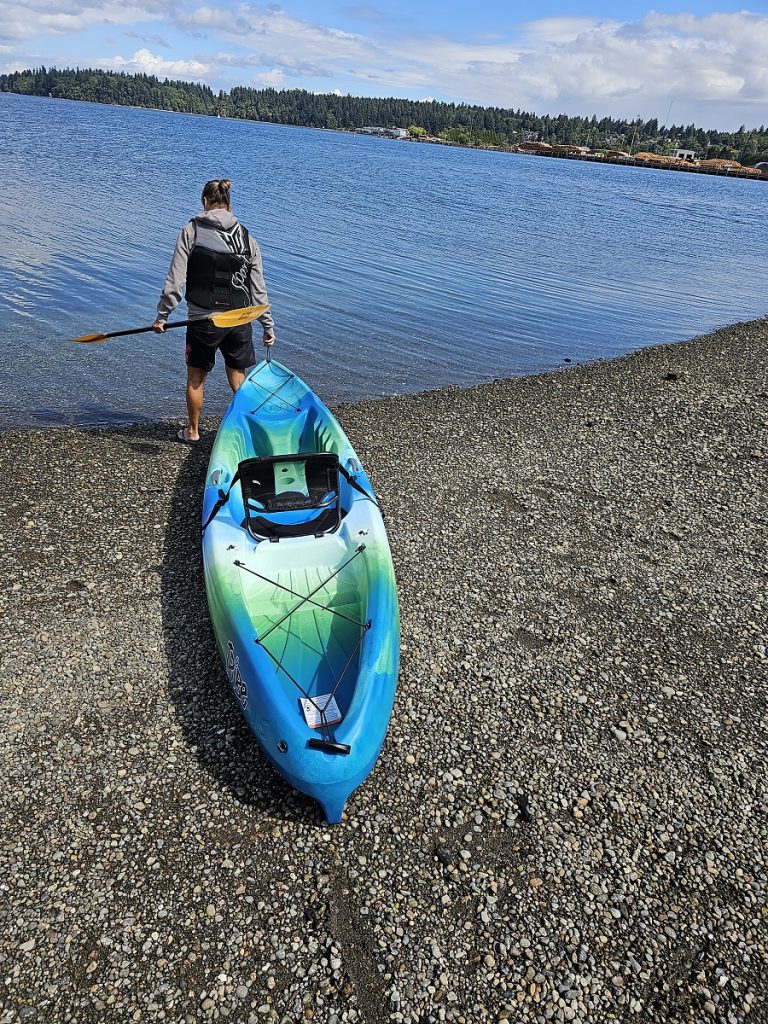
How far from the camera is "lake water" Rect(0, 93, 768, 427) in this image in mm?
13305

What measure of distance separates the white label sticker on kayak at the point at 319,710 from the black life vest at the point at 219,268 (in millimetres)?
5282

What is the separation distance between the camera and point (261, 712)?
4504 millimetres

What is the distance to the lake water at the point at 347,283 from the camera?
1330 cm

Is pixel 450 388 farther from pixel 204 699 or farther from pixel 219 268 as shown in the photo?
pixel 204 699

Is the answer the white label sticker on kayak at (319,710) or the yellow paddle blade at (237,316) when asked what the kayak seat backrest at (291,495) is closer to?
the white label sticker on kayak at (319,710)

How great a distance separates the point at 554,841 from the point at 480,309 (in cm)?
1699

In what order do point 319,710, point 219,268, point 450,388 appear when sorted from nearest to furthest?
1. point 319,710
2. point 219,268
3. point 450,388

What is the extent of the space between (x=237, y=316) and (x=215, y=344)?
1.53 ft

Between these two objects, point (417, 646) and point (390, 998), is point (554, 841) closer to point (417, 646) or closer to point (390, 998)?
point (390, 998)

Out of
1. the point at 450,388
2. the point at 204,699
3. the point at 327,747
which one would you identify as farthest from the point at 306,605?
the point at 450,388

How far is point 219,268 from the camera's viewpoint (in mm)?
7953

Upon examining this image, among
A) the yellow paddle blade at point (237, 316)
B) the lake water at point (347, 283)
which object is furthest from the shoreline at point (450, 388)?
the yellow paddle blade at point (237, 316)

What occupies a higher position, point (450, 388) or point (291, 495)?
point (291, 495)

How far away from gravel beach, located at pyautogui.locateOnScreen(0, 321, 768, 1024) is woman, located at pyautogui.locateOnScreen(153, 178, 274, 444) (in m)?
1.70
